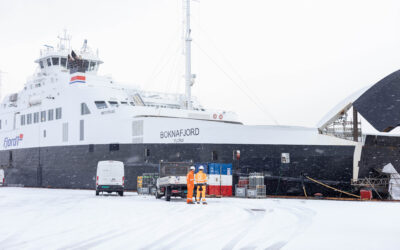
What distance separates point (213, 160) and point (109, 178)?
649cm

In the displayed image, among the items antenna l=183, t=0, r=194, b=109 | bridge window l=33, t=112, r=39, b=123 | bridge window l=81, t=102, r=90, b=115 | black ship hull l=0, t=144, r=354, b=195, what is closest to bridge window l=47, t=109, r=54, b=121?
bridge window l=33, t=112, r=39, b=123

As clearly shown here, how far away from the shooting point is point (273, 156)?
2758 cm

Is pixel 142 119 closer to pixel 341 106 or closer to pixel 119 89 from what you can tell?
pixel 119 89

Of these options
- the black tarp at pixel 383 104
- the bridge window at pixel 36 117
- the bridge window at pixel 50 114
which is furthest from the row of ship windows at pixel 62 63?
the black tarp at pixel 383 104

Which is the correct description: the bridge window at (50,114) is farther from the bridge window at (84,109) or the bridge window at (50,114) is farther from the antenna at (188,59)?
the antenna at (188,59)

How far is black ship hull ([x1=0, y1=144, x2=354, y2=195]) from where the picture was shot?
87.5ft

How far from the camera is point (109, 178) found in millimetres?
29078

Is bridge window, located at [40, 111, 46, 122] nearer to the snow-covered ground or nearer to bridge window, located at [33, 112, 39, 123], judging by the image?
bridge window, located at [33, 112, 39, 123]

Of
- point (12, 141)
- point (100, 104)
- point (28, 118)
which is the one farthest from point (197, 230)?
point (12, 141)

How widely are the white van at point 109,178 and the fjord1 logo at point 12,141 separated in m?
17.2

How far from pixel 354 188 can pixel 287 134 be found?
475 centimetres

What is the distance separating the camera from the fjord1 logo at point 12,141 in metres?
43.4

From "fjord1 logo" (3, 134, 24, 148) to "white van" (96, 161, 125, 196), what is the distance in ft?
56.6

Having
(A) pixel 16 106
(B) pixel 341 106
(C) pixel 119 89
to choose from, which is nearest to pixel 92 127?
(C) pixel 119 89
